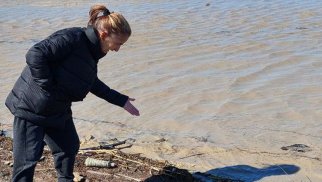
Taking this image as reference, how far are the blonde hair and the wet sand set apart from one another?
2.21 metres

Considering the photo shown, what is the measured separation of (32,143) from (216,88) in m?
4.68

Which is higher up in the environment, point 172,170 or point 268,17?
point 172,170

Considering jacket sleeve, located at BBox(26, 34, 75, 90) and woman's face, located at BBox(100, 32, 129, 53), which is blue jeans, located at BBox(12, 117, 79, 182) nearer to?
jacket sleeve, located at BBox(26, 34, 75, 90)

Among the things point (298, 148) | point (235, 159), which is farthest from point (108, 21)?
point (298, 148)

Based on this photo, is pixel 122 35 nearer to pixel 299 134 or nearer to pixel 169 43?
pixel 299 134

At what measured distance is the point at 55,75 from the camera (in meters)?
3.63

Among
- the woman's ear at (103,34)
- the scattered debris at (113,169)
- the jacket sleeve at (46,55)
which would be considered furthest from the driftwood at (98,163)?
the woman's ear at (103,34)

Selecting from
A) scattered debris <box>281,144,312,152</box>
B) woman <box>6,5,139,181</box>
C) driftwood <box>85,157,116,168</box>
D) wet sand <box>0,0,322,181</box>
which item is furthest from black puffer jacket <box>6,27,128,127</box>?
scattered debris <box>281,144,312,152</box>

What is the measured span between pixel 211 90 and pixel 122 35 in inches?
181

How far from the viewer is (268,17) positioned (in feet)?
45.5

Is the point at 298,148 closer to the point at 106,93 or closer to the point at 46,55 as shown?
the point at 106,93

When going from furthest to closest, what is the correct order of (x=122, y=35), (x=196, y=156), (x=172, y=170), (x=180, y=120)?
(x=180, y=120) < (x=196, y=156) < (x=172, y=170) < (x=122, y=35)

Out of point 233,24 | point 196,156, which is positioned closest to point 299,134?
point 196,156

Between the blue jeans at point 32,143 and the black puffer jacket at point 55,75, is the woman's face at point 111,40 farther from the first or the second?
the blue jeans at point 32,143
